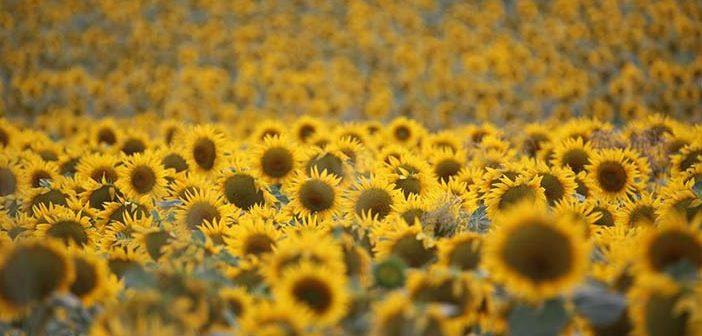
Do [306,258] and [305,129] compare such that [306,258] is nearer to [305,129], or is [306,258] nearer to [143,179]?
[143,179]

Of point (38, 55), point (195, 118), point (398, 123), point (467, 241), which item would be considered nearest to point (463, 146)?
point (398, 123)

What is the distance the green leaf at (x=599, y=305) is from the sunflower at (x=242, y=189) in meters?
2.02

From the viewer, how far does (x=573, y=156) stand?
4227 mm

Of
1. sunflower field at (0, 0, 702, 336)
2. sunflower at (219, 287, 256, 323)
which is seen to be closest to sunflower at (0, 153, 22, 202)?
sunflower field at (0, 0, 702, 336)

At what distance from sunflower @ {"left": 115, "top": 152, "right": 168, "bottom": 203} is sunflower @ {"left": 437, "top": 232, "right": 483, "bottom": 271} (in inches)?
76.9

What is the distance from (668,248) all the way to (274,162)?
2412mm

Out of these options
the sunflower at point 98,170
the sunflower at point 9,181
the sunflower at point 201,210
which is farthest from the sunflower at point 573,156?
the sunflower at point 9,181

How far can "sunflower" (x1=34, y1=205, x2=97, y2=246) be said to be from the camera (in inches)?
121

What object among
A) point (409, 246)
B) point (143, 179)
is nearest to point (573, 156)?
point (409, 246)

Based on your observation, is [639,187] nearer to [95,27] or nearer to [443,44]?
[443,44]

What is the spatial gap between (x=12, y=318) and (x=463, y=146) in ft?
11.5

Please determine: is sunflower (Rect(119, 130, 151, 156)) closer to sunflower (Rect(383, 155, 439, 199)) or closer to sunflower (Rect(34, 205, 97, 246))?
sunflower (Rect(34, 205, 97, 246))

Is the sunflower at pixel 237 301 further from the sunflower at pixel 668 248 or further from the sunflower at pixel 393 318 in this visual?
the sunflower at pixel 668 248

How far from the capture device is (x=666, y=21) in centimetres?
1432
